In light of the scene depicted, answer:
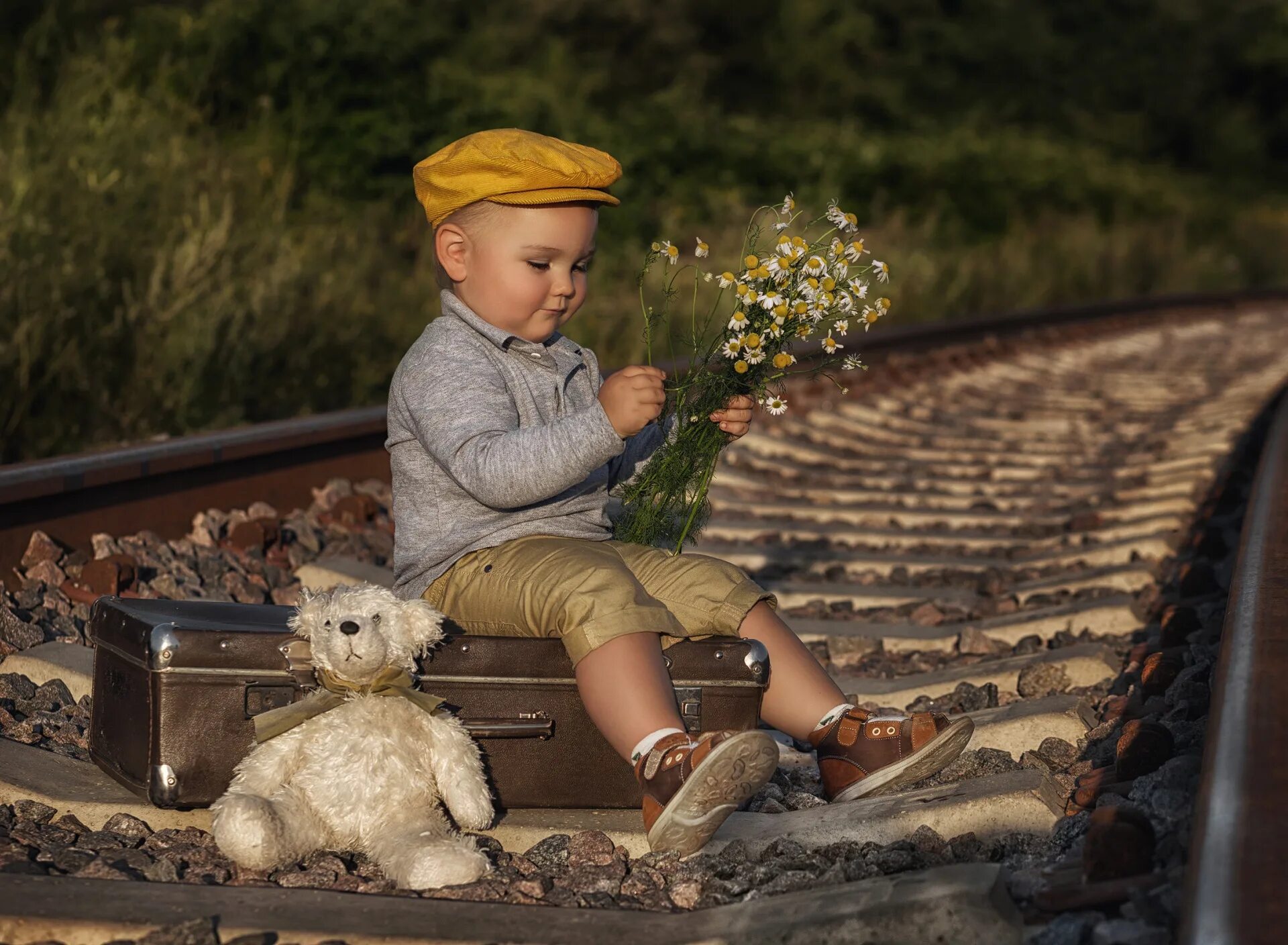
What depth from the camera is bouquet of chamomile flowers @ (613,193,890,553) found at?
10.3 feet

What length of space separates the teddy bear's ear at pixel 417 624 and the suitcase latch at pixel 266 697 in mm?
229

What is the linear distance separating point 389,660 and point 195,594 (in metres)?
1.56

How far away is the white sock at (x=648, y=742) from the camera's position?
2789 millimetres

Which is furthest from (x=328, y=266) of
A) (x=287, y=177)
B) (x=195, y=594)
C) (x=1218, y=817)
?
(x=1218, y=817)

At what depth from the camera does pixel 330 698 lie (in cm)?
283

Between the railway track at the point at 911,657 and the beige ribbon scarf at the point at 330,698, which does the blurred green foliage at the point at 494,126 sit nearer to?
the railway track at the point at 911,657

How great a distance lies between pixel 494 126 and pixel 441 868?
488 inches

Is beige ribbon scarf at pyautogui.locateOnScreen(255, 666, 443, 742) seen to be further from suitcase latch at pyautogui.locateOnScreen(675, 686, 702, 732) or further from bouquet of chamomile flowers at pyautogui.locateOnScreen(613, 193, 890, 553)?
bouquet of chamomile flowers at pyautogui.locateOnScreen(613, 193, 890, 553)

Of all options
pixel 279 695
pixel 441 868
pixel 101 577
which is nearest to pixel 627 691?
pixel 441 868

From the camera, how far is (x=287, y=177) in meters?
8.60

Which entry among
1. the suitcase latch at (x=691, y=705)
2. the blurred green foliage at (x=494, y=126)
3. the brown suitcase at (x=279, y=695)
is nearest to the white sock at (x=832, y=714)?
the brown suitcase at (x=279, y=695)

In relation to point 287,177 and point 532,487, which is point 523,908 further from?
point 287,177

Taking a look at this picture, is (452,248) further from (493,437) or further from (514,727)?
(514,727)

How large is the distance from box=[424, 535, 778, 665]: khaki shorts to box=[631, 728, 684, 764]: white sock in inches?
7.4
